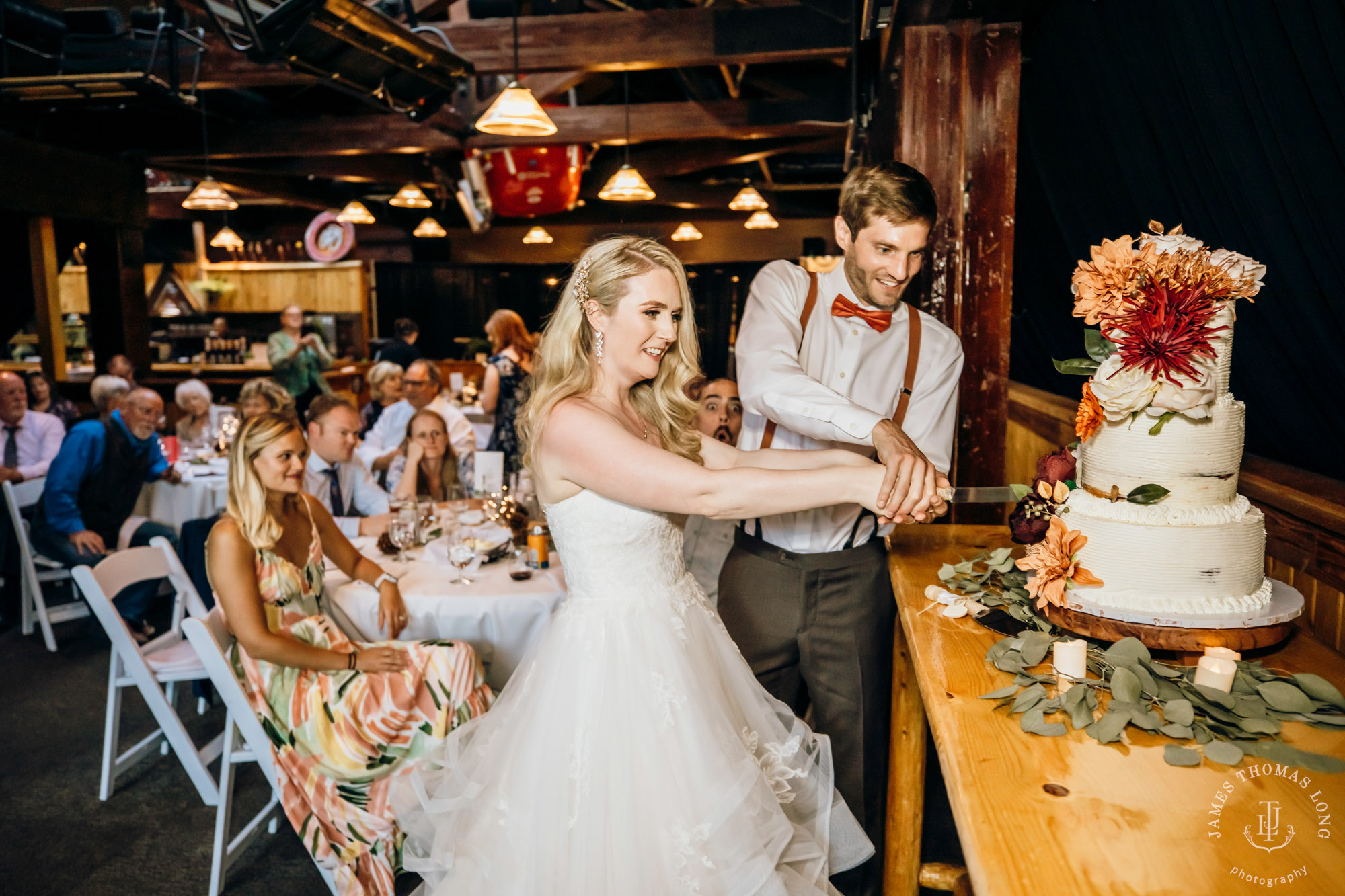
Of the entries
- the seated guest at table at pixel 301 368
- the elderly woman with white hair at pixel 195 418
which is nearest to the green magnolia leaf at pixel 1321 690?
the elderly woman with white hair at pixel 195 418

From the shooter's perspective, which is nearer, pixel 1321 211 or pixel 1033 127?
pixel 1321 211

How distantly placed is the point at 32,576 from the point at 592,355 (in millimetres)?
3842

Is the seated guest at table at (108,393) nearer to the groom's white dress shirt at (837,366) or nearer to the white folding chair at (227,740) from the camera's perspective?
the white folding chair at (227,740)

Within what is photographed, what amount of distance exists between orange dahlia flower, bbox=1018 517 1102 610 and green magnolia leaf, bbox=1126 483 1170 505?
0.09 m

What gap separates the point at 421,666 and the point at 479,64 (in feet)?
14.9

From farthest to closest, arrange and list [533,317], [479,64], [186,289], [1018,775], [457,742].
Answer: [533,317]
[186,289]
[479,64]
[457,742]
[1018,775]

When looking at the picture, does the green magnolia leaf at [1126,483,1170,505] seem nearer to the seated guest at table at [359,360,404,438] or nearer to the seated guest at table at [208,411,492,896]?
the seated guest at table at [208,411,492,896]

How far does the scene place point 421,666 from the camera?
250 cm

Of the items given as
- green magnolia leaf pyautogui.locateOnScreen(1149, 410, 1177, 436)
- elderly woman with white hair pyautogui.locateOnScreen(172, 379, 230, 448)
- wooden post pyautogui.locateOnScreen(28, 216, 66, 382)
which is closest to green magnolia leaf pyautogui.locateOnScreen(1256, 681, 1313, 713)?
green magnolia leaf pyautogui.locateOnScreen(1149, 410, 1177, 436)

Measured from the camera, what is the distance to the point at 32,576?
4.20 m

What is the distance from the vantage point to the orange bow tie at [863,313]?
198 cm

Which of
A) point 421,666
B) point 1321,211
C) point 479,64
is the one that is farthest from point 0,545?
point 1321,211

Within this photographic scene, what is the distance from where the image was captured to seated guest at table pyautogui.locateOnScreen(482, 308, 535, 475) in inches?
203

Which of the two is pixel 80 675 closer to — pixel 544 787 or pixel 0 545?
pixel 0 545
